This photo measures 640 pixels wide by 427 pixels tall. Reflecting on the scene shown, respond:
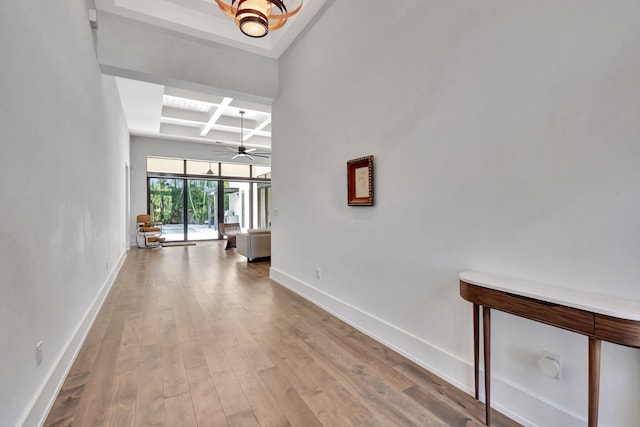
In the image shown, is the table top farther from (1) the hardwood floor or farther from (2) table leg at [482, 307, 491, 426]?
(1) the hardwood floor

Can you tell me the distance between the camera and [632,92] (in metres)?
1.23

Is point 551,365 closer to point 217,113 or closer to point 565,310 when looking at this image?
point 565,310

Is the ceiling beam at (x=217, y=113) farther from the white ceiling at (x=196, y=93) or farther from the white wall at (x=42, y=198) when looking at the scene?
the white wall at (x=42, y=198)

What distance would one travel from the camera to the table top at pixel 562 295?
1.10 meters

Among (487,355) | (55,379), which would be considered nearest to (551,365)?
(487,355)

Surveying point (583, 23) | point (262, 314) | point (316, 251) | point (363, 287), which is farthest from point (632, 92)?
point (262, 314)

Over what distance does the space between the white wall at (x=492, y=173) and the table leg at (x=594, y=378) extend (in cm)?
24

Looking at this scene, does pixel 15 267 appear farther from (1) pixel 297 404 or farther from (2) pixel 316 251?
(2) pixel 316 251

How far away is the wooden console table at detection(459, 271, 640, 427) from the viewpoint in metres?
1.07

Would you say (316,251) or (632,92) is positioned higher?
(632,92)

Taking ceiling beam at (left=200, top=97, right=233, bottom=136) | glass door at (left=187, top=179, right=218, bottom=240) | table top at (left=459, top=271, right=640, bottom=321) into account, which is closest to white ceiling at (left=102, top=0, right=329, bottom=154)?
ceiling beam at (left=200, top=97, right=233, bottom=136)

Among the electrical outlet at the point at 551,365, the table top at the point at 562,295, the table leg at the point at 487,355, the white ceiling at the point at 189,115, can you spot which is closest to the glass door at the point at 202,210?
the white ceiling at the point at 189,115

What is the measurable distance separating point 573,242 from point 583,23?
1016mm

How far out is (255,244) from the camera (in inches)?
244
